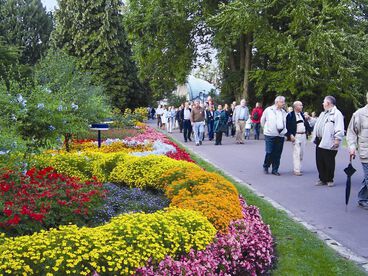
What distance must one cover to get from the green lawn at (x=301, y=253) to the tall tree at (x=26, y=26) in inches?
1646

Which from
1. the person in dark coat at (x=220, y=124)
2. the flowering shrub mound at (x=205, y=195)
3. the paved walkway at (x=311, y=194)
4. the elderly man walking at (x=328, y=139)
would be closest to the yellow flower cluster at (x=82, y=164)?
the flowering shrub mound at (x=205, y=195)

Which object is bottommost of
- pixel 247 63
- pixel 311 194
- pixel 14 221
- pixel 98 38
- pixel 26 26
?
pixel 311 194

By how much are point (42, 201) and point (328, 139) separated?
646 centimetres

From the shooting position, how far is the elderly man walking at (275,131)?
37.0ft

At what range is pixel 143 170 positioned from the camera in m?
7.92

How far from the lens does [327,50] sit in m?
23.9

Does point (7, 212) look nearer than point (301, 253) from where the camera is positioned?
Yes

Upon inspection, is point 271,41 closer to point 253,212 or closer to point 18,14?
point 253,212

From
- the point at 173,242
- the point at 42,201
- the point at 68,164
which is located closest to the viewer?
the point at 173,242

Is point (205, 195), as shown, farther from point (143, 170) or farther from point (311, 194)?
point (311, 194)

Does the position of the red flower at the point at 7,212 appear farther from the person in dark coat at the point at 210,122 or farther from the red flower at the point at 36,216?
the person in dark coat at the point at 210,122

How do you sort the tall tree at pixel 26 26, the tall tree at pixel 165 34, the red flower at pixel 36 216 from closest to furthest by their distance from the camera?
1. the red flower at pixel 36 216
2. the tall tree at pixel 165 34
3. the tall tree at pixel 26 26

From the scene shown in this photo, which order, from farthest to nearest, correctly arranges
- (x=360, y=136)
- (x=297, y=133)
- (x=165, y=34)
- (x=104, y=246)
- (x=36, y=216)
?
(x=165, y=34), (x=297, y=133), (x=360, y=136), (x=36, y=216), (x=104, y=246)

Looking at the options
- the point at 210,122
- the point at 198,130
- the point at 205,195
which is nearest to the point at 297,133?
the point at 205,195
